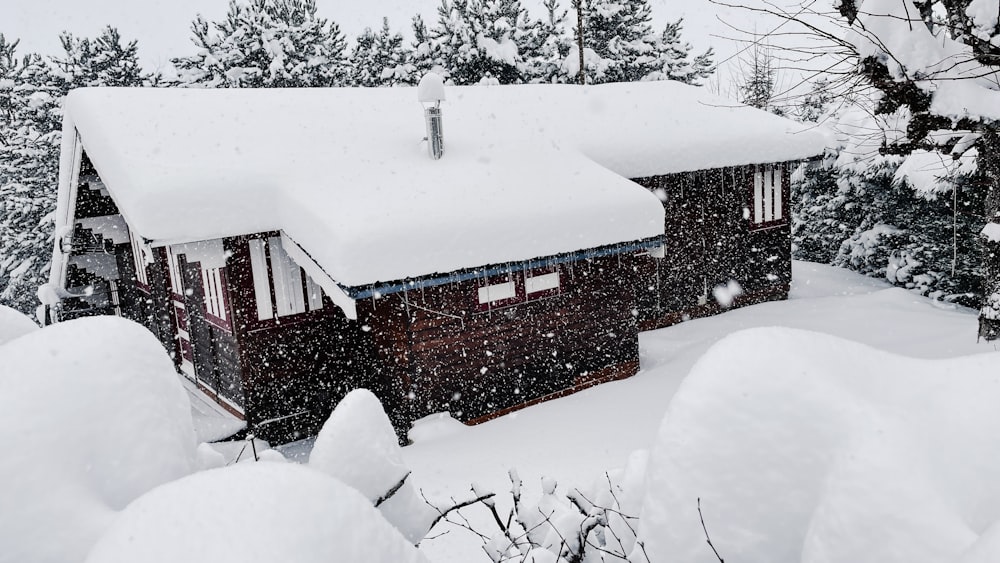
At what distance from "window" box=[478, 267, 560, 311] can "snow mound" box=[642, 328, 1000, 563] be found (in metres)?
6.68

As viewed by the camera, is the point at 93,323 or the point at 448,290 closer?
the point at 93,323

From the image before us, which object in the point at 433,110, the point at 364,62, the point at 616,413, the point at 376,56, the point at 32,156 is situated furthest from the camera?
the point at 364,62

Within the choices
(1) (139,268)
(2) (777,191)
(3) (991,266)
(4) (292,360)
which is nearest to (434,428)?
(4) (292,360)

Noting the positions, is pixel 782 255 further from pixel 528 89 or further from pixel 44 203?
pixel 44 203

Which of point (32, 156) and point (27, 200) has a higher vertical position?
point (32, 156)

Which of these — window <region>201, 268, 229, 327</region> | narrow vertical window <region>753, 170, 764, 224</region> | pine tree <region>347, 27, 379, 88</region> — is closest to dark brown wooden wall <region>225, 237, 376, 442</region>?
window <region>201, 268, 229, 327</region>

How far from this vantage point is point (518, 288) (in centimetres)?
868

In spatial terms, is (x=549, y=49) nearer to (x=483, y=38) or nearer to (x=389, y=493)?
(x=483, y=38)

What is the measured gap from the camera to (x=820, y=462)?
62.1 inches

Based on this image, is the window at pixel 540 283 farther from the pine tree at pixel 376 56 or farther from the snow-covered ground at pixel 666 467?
the pine tree at pixel 376 56

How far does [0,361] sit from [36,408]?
38 centimetres

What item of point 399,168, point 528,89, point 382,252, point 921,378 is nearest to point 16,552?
point 921,378

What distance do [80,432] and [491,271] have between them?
19.2ft

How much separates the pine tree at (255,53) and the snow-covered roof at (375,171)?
1667 centimetres
